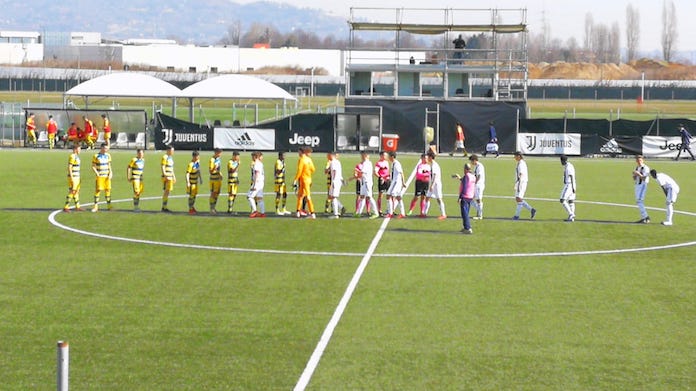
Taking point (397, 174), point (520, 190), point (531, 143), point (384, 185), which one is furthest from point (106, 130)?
point (520, 190)

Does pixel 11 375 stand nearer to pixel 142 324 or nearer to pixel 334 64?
pixel 142 324

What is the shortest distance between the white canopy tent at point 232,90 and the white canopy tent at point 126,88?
3.79 feet

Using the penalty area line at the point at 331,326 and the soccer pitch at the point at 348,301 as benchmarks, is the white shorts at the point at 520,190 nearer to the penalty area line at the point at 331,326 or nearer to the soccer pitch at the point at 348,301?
the soccer pitch at the point at 348,301

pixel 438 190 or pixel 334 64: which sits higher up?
pixel 334 64

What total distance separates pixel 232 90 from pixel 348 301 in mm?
51969

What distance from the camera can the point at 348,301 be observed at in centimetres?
1917

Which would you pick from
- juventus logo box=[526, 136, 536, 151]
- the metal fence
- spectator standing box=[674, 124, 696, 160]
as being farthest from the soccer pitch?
the metal fence

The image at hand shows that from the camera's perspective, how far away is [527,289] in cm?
2070

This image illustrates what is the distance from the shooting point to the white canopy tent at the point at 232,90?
6894 centimetres

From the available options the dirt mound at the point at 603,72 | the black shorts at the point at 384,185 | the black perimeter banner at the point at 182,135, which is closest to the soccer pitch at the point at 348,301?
the black shorts at the point at 384,185

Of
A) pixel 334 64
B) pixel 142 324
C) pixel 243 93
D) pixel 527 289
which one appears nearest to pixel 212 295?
pixel 142 324

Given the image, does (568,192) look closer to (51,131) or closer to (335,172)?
(335,172)

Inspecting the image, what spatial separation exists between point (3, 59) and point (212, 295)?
162705 millimetres

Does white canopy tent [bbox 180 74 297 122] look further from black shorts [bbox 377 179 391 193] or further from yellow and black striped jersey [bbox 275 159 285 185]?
yellow and black striped jersey [bbox 275 159 285 185]
